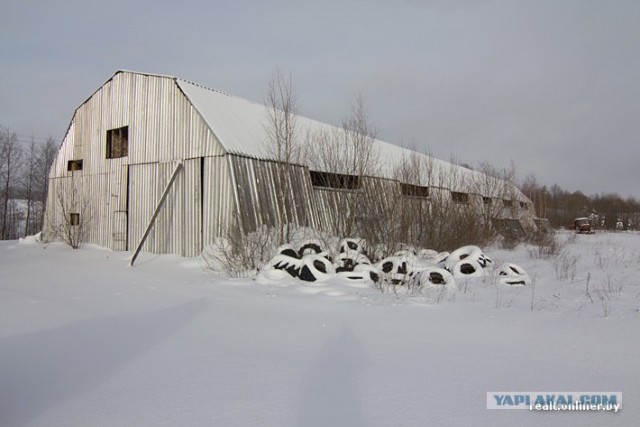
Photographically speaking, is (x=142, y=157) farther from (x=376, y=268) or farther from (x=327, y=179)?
(x=376, y=268)

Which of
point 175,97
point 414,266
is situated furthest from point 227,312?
point 175,97

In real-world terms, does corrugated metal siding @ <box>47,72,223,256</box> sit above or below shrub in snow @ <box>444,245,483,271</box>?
above

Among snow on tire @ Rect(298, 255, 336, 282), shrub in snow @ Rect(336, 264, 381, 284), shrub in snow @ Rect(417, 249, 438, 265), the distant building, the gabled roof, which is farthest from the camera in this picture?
the gabled roof

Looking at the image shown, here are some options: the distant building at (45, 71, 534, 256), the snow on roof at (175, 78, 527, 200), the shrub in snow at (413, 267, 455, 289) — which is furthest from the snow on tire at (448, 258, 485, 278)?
the snow on roof at (175, 78, 527, 200)

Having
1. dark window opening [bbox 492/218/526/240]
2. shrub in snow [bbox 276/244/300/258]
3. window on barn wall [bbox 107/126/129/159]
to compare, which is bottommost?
shrub in snow [bbox 276/244/300/258]

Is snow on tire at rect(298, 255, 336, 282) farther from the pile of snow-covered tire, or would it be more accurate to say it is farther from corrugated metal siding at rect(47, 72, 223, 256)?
corrugated metal siding at rect(47, 72, 223, 256)

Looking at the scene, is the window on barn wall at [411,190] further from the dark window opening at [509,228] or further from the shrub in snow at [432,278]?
the dark window opening at [509,228]

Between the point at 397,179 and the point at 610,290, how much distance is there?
7648mm

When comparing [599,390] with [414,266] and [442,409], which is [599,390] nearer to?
[442,409]

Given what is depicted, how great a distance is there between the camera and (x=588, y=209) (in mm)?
73500

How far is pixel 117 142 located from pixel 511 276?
54.7 ft

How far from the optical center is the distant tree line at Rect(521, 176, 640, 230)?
1157 inches

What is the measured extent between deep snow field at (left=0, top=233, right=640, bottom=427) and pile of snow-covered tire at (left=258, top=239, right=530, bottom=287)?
64cm

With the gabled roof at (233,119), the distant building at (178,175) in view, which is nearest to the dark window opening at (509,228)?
the distant building at (178,175)
